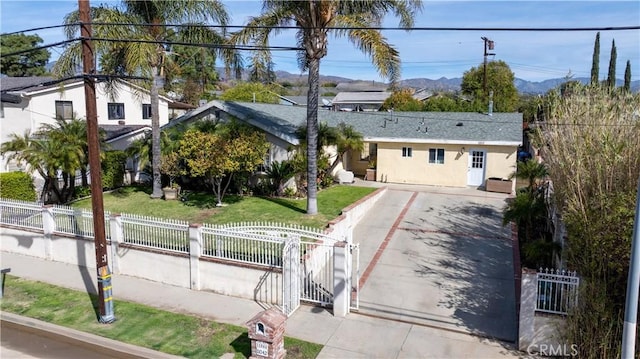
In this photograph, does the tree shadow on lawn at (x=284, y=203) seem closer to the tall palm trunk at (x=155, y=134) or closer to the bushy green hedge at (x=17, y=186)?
the tall palm trunk at (x=155, y=134)

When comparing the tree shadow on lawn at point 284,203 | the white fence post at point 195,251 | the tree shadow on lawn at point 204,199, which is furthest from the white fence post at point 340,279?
the tree shadow on lawn at point 204,199

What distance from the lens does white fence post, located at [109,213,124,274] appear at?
42.3 feet

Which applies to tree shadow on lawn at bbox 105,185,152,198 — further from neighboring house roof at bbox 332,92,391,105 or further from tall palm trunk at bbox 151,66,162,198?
neighboring house roof at bbox 332,92,391,105

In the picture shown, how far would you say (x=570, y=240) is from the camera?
871cm

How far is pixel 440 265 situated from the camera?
1300 cm

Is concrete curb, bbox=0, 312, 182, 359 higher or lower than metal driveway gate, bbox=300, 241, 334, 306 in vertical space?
lower

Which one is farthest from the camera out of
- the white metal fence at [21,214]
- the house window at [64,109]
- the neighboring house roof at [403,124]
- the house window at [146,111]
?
the house window at [146,111]

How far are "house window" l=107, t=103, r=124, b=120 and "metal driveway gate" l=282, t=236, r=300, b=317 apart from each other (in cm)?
2595

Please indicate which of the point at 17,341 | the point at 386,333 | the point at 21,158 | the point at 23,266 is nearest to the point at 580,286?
the point at 386,333

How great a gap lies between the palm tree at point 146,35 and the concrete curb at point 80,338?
9205 millimetres

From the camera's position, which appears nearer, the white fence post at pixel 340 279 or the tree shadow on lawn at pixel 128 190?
the white fence post at pixel 340 279

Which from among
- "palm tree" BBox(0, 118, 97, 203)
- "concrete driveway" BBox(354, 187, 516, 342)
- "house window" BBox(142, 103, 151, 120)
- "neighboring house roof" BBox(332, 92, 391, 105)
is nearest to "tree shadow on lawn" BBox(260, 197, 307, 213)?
"concrete driveway" BBox(354, 187, 516, 342)

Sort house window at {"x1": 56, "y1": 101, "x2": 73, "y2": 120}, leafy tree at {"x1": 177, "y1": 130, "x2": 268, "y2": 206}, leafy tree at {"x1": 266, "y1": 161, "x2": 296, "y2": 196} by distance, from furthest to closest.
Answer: house window at {"x1": 56, "y1": 101, "x2": 73, "y2": 120} < leafy tree at {"x1": 266, "y1": 161, "x2": 296, "y2": 196} < leafy tree at {"x1": 177, "y1": 130, "x2": 268, "y2": 206}

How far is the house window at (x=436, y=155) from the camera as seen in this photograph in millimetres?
23734
